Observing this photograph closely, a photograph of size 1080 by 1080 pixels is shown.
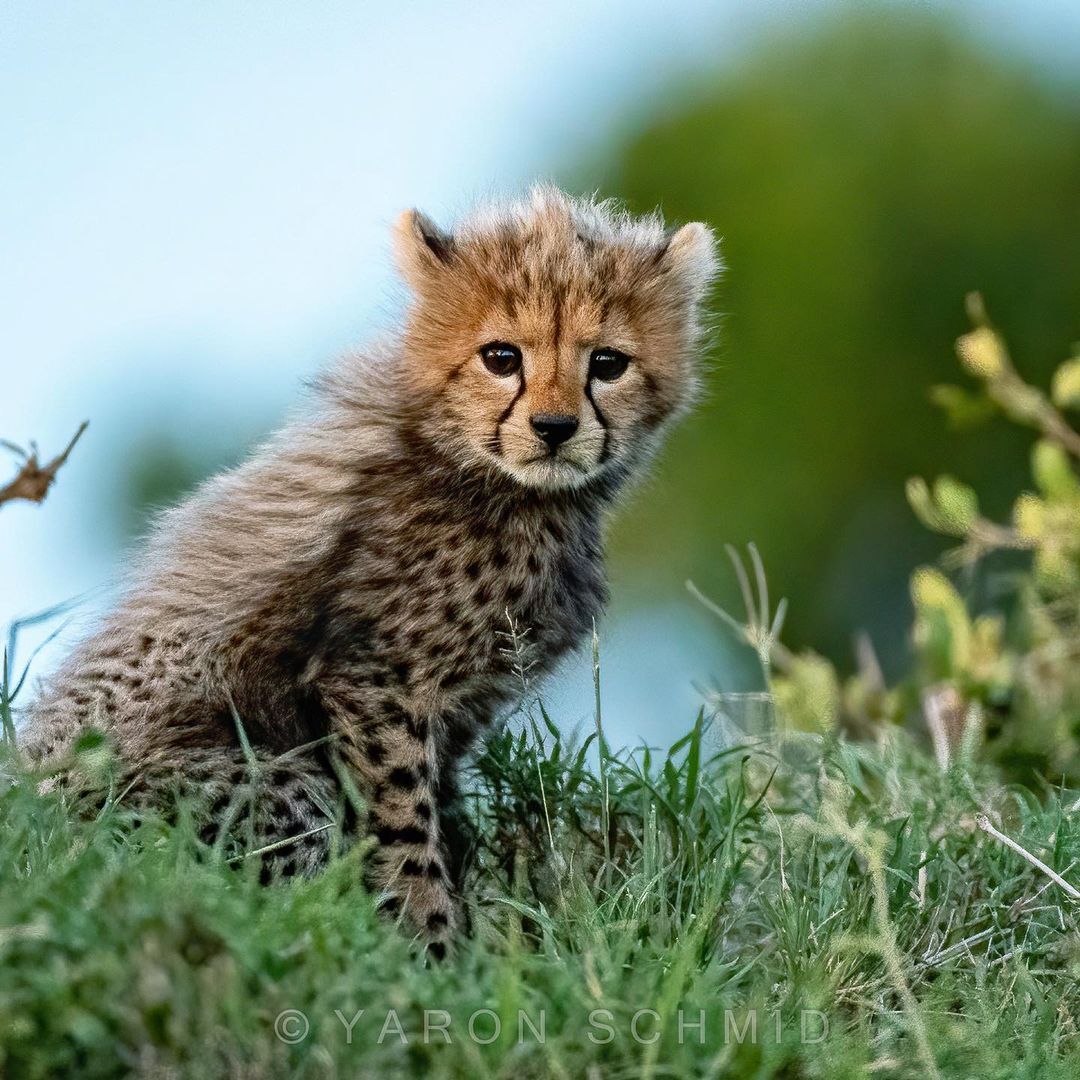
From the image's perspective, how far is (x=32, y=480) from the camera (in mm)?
2969

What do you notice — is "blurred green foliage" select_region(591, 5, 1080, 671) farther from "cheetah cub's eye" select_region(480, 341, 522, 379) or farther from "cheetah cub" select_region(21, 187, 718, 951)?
"cheetah cub's eye" select_region(480, 341, 522, 379)

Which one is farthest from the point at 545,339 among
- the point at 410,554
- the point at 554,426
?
the point at 410,554

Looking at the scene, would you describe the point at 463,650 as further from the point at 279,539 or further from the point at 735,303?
the point at 735,303

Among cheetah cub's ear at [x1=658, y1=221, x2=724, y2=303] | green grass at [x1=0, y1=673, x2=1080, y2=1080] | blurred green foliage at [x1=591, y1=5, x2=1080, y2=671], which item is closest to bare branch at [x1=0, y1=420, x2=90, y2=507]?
green grass at [x1=0, y1=673, x2=1080, y2=1080]

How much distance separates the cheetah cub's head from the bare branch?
56.2 inches

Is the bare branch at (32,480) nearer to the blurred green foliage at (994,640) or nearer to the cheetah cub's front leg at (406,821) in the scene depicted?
the cheetah cub's front leg at (406,821)

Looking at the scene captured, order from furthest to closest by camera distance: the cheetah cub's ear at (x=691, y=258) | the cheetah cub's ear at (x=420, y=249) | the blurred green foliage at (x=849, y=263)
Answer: the blurred green foliage at (x=849, y=263), the cheetah cub's ear at (x=691, y=258), the cheetah cub's ear at (x=420, y=249)

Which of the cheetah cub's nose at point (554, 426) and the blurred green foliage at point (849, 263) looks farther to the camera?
the blurred green foliage at point (849, 263)

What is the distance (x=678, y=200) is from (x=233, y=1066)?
14.4 meters

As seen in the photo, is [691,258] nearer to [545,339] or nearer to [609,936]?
[545,339]

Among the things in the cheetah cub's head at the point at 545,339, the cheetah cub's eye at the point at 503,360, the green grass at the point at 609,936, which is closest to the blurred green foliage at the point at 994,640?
the green grass at the point at 609,936

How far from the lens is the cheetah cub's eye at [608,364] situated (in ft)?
14.1

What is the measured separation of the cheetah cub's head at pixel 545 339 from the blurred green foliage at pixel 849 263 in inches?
396

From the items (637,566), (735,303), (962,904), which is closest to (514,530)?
(962,904)
